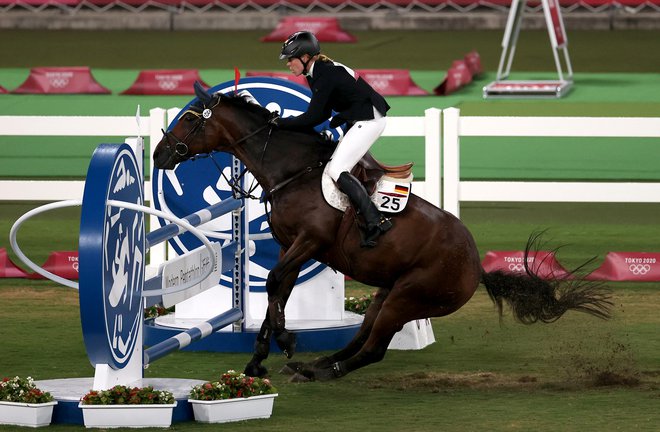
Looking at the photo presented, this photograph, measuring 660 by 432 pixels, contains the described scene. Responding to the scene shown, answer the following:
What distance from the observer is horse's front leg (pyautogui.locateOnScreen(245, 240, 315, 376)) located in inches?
382

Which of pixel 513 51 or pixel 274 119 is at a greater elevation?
pixel 513 51

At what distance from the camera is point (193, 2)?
36750 mm

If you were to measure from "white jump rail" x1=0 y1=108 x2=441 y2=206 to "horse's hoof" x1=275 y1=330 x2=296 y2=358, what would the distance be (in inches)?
142

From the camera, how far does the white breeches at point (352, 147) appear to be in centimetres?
977

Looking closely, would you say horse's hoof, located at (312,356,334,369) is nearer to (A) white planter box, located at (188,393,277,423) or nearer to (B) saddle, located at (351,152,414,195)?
(B) saddle, located at (351,152,414,195)

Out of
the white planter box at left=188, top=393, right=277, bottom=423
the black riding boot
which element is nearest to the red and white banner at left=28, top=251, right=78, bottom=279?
the black riding boot

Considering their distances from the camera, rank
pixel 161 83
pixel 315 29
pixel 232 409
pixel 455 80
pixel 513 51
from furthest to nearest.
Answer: pixel 315 29
pixel 455 80
pixel 161 83
pixel 513 51
pixel 232 409

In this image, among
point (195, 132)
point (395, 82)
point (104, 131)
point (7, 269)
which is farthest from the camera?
point (395, 82)

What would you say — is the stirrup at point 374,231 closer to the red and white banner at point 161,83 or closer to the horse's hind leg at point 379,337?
the horse's hind leg at point 379,337

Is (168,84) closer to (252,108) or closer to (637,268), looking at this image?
(637,268)

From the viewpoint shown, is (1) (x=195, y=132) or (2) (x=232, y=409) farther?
(1) (x=195, y=132)

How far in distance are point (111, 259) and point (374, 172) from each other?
239 cm

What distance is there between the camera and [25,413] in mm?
8133

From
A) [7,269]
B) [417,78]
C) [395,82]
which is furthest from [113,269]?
[417,78]
